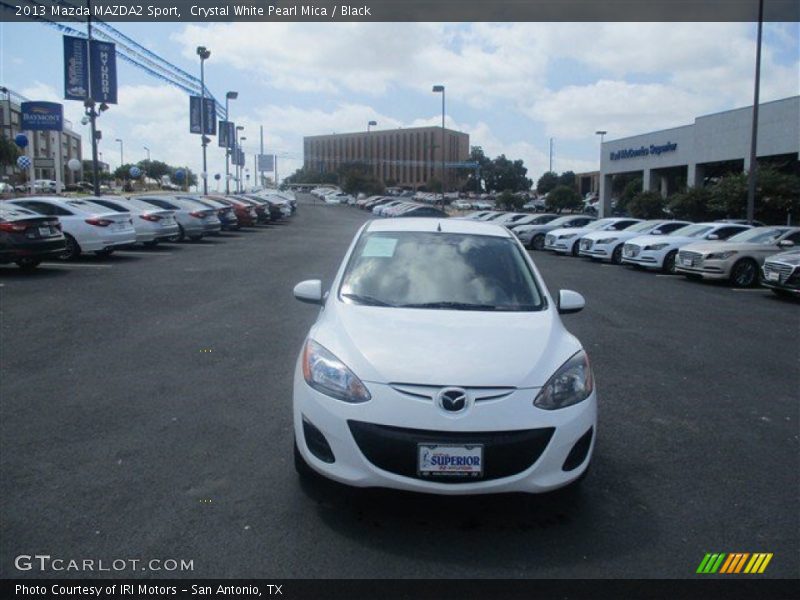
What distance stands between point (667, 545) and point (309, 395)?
207cm

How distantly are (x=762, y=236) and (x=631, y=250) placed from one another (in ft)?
11.5

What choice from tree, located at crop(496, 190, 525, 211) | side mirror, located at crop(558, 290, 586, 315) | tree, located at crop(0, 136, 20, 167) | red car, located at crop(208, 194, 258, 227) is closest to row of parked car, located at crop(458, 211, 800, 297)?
side mirror, located at crop(558, 290, 586, 315)

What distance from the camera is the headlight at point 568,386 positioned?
12.9 feet

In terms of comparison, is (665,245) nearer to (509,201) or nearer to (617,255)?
(617,255)

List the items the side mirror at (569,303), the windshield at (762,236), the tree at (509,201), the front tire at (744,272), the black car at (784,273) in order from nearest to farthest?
the side mirror at (569,303)
the black car at (784,273)
the front tire at (744,272)
the windshield at (762,236)
the tree at (509,201)

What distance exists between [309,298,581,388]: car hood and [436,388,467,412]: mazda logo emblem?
54mm

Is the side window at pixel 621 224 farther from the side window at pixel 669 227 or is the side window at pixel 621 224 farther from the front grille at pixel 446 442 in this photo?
the front grille at pixel 446 442

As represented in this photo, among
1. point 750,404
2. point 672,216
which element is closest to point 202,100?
point 672,216

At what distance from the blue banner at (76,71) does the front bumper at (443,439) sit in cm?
2686

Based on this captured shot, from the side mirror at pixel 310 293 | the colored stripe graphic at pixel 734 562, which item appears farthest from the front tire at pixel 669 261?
the colored stripe graphic at pixel 734 562

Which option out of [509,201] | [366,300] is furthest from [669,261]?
[509,201]
